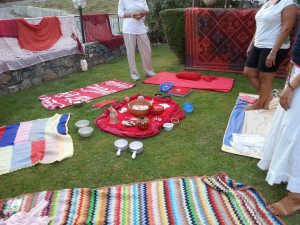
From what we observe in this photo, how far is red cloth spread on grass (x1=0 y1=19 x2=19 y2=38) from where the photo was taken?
14.6 feet

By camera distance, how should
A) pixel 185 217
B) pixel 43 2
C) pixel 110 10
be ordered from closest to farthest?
pixel 185 217 < pixel 110 10 < pixel 43 2

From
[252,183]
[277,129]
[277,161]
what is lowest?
[252,183]

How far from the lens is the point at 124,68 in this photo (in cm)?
595

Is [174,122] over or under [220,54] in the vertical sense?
under

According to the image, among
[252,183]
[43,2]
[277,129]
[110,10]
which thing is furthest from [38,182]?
[43,2]

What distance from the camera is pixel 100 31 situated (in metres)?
6.39

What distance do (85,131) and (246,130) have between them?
1859mm

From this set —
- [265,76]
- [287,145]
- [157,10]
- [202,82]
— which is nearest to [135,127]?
[265,76]

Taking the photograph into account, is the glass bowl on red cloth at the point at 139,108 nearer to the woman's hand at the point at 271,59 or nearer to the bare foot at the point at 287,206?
the woman's hand at the point at 271,59

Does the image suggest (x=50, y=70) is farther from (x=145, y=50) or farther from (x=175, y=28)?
(x=175, y=28)

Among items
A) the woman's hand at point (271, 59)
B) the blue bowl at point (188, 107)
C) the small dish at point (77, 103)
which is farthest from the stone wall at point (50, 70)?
the woman's hand at point (271, 59)

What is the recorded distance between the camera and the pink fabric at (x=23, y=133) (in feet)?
10.1

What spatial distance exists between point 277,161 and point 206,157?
32.4 inches

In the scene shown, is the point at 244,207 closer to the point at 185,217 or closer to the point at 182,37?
the point at 185,217
